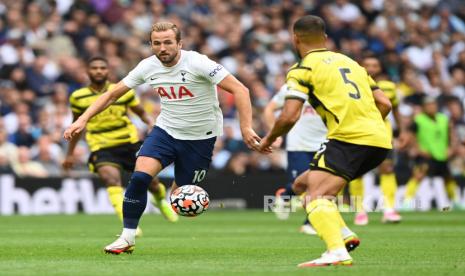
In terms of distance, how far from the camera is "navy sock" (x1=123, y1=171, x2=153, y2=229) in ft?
37.6

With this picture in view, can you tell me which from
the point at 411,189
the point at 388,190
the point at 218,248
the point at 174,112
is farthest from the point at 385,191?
the point at 174,112

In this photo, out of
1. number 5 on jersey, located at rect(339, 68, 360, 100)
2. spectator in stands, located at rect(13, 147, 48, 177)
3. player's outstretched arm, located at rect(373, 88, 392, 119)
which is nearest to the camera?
number 5 on jersey, located at rect(339, 68, 360, 100)

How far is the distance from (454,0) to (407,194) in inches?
411

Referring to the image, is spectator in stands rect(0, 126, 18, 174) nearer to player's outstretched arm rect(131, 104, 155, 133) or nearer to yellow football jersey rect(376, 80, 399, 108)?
player's outstretched arm rect(131, 104, 155, 133)

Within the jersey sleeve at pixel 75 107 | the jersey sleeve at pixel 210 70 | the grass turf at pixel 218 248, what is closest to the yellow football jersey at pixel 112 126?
the jersey sleeve at pixel 75 107

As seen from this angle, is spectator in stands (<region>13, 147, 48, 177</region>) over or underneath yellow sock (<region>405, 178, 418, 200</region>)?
over

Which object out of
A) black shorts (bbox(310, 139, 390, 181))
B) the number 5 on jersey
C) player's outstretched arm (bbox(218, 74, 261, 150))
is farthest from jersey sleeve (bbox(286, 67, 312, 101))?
player's outstretched arm (bbox(218, 74, 261, 150))

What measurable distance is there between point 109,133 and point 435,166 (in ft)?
32.0

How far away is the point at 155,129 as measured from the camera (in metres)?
11.9

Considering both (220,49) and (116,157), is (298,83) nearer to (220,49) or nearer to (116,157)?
(116,157)

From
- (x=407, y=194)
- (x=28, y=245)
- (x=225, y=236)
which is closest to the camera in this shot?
(x=28, y=245)

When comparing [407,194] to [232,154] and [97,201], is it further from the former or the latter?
[97,201]

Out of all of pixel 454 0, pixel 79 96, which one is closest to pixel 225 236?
pixel 79 96

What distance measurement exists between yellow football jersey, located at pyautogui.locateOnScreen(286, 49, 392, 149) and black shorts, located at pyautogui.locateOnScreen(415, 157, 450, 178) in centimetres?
→ 1365
